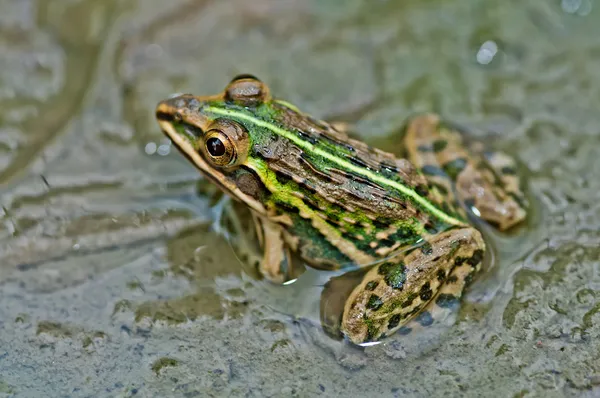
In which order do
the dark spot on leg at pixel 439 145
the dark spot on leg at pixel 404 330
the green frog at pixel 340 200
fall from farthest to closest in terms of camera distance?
the dark spot on leg at pixel 439 145 → the dark spot on leg at pixel 404 330 → the green frog at pixel 340 200

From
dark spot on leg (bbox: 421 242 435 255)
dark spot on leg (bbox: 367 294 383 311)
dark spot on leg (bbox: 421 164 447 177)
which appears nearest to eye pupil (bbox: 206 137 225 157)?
dark spot on leg (bbox: 367 294 383 311)

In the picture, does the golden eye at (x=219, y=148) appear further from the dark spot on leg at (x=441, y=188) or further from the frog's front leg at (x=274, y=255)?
the dark spot on leg at (x=441, y=188)

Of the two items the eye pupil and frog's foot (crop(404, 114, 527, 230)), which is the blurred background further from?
the eye pupil

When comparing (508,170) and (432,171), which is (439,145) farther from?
(508,170)

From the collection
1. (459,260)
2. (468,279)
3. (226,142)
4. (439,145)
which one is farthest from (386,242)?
(226,142)

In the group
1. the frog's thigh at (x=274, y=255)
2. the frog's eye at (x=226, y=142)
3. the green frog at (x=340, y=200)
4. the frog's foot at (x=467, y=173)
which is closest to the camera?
the frog's eye at (x=226, y=142)

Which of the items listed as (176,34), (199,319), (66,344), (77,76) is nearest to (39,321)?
(66,344)

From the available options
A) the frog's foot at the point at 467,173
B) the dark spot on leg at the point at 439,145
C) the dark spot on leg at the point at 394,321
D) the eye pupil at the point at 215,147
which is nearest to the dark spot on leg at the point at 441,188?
the frog's foot at the point at 467,173
